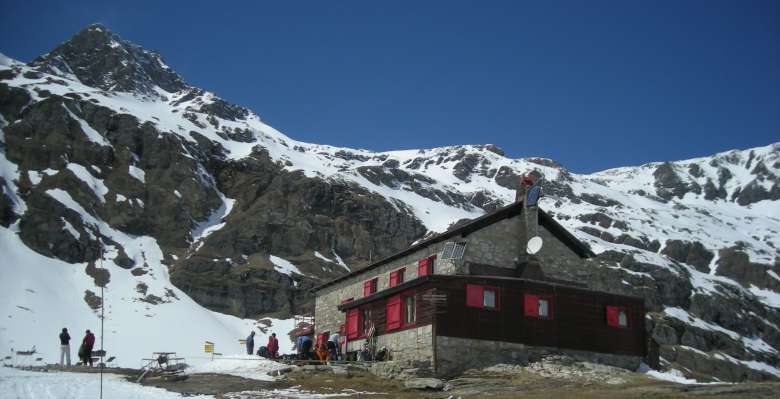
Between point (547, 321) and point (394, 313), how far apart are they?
25.3ft

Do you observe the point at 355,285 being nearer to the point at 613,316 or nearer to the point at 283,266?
the point at 613,316

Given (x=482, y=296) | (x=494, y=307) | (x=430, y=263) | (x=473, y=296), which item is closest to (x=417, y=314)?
(x=473, y=296)

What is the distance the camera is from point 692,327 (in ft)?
383

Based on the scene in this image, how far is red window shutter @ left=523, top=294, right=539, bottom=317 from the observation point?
3697cm

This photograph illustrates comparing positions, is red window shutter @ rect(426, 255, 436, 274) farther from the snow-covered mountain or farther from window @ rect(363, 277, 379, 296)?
the snow-covered mountain

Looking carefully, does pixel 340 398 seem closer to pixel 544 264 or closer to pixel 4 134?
pixel 544 264

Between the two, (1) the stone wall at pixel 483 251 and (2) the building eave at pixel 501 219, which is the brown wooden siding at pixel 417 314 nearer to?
(1) the stone wall at pixel 483 251

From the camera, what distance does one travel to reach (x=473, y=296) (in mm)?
35875

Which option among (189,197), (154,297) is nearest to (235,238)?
(189,197)

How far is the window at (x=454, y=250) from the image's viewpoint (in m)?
38.9

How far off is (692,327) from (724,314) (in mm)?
17869

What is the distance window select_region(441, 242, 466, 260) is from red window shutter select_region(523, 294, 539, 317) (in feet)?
13.3

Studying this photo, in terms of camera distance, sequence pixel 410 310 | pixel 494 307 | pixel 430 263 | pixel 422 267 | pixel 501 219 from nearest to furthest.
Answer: pixel 494 307, pixel 410 310, pixel 501 219, pixel 430 263, pixel 422 267

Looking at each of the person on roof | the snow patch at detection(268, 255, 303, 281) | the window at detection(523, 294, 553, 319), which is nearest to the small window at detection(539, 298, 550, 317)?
the window at detection(523, 294, 553, 319)
